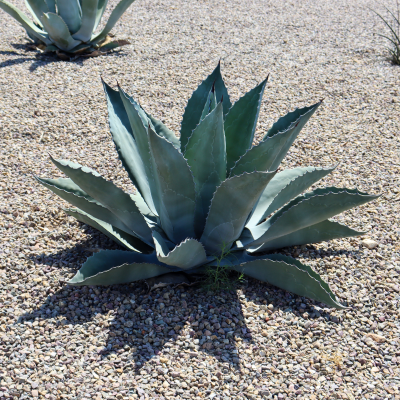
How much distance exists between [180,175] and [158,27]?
4.88m

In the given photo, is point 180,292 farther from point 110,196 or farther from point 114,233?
point 110,196

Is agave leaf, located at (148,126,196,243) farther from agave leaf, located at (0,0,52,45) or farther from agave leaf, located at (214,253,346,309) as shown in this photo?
agave leaf, located at (0,0,52,45)

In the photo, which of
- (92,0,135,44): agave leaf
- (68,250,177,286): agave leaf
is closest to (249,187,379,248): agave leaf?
(68,250,177,286): agave leaf

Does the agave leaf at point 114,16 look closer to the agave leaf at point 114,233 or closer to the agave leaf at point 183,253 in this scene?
the agave leaf at point 114,233

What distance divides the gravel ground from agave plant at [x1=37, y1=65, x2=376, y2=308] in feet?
0.54

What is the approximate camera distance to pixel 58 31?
5.14 meters

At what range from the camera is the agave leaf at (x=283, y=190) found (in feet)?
7.21

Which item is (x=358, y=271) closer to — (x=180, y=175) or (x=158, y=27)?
(x=180, y=175)

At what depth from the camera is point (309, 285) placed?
2.17 m

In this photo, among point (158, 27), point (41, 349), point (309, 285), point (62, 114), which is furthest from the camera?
point (158, 27)

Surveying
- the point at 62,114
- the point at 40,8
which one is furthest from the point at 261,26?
the point at 62,114

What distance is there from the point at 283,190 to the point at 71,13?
4.06 metres

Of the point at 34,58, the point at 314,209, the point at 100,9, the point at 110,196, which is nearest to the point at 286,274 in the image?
the point at 314,209

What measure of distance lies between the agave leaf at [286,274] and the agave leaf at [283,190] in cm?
21
